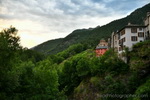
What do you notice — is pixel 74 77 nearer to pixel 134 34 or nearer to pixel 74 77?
pixel 74 77

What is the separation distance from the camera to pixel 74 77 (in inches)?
2596

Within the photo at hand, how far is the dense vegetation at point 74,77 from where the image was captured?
2222 centimetres

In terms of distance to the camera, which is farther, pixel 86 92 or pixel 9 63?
pixel 86 92

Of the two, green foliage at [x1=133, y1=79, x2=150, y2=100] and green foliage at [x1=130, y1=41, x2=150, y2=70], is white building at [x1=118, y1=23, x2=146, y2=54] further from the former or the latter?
green foliage at [x1=133, y1=79, x2=150, y2=100]

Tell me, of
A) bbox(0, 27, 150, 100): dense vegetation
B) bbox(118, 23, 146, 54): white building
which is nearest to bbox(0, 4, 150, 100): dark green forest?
bbox(0, 27, 150, 100): dense vegetation

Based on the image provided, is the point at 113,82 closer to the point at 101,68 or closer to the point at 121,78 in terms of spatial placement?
the point at 121,78

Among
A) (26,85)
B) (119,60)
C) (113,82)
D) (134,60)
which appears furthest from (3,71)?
(119,60)

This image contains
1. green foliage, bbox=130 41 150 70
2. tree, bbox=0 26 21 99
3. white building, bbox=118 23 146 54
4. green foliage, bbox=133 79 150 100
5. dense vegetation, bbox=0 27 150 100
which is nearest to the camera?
tree, bbox=0 26 21 99

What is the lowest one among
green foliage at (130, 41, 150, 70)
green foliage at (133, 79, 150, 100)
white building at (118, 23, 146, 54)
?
green foliage at (133, 79, 150, 100)

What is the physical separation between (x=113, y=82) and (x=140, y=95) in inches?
382

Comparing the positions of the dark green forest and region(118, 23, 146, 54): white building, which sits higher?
region(118, 23, 146, 54): white building

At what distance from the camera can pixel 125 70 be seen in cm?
4581

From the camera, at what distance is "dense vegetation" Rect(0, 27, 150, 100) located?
22.2m

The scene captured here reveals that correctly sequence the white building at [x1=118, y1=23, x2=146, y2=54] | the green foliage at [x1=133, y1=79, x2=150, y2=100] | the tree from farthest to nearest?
the white building at [x1=118, y1=23, x2=146, y2=54] → the green foliage at [x1=133, y1=79, x2=150, y2=100] → the tree
